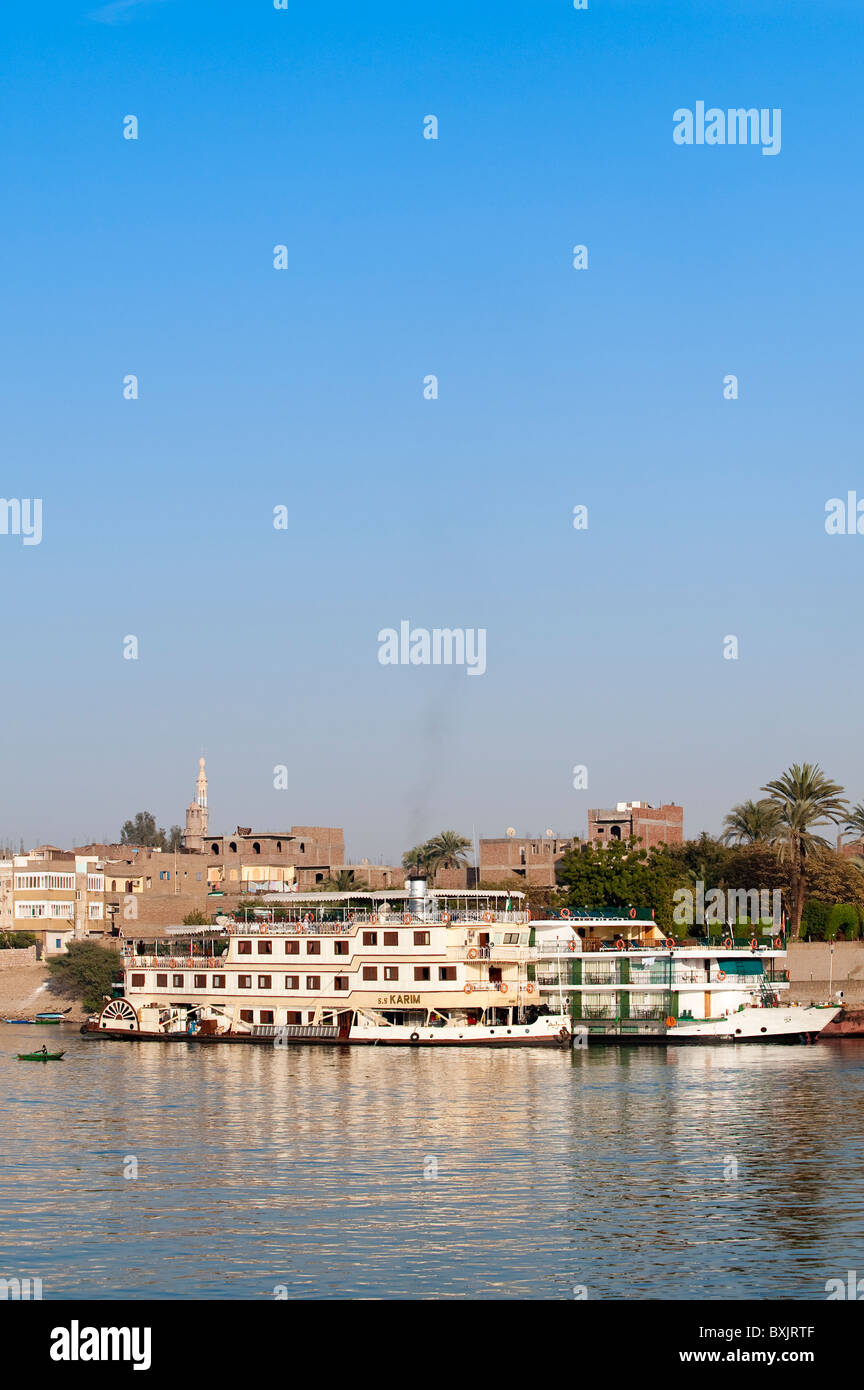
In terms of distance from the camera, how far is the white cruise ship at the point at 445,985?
3201 inches

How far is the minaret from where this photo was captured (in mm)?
151250

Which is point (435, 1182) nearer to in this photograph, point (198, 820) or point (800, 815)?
point (800, 815)

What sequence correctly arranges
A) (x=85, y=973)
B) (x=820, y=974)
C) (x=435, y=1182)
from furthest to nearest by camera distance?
(x=85, y=973) < (x=820, y=974) < (x=435, y=1182)

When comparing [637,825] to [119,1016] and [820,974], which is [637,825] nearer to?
[820,974]

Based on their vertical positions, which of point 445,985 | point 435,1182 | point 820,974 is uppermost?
point 445,985

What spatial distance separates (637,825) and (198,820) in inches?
1994

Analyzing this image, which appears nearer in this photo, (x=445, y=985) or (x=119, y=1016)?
(x=445, y=985)

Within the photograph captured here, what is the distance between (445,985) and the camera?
266ft

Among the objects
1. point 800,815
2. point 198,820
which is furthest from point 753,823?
point 198,820

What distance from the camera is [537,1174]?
1656 inches

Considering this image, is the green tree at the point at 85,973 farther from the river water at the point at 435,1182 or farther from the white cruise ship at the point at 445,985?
the river water at the point at 435,1182

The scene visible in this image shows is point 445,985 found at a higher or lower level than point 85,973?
higher

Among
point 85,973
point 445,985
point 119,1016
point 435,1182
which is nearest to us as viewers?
point 435,1182

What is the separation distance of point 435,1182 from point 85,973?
240 ft
